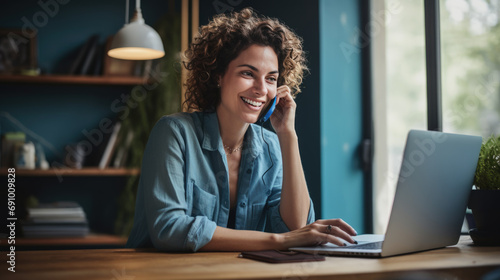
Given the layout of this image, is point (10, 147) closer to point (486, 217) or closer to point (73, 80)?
point (73, 80)

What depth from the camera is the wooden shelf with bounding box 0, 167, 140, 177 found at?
3248 mm

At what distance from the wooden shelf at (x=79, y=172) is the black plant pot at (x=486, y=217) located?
7.78ft

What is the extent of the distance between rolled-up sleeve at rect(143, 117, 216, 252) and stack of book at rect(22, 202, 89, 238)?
6.01 ft

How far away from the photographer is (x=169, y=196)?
142 centimetres

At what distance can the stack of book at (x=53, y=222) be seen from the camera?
3.20m

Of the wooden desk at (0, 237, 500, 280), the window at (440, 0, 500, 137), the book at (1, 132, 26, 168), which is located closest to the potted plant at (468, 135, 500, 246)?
the wooden desk at (0, 237, 500, 280)

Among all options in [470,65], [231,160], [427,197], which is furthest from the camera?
[470,65]

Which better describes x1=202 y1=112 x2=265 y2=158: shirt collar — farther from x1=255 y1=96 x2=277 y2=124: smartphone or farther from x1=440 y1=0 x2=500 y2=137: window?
x1=440 y1=0 x2=500 y2=137: window

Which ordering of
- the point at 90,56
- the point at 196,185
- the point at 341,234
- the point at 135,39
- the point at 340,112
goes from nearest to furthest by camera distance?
the point at 341,234
the point at 196,185
the point at 135,39
the point at 340,112
the point at 90,56

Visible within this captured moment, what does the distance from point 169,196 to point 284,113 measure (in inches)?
22.9

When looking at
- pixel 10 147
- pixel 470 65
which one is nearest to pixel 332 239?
pixel 470 65

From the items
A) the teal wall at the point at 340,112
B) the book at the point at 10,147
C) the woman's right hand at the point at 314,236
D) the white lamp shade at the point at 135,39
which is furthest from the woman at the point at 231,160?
the book at the point at 10,147

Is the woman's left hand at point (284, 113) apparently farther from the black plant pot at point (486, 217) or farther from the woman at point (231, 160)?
the black plant pot at point (486, 217)

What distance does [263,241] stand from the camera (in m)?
1.30
